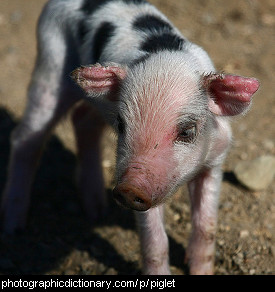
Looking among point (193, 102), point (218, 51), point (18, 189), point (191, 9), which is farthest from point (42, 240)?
point (191, 9)

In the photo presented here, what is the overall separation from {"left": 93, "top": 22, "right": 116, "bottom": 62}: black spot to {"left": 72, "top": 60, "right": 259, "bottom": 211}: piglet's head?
0.66 metres

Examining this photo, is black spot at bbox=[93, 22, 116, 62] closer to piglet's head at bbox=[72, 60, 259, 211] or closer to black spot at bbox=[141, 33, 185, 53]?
black spot at bbox=[141, 33, 185, 53]

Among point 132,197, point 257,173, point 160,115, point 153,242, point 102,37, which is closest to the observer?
point 132,197

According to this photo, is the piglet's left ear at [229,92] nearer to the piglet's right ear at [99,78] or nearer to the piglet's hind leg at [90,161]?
the piglet's right ear at [99,78]

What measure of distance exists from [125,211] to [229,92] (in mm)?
2205

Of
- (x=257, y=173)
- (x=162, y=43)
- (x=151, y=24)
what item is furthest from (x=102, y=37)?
(x=257, y=173)

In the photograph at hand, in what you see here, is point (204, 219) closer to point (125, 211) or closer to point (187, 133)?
point (187, 133)

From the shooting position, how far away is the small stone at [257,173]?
564 cm

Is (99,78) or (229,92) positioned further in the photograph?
(99,78)

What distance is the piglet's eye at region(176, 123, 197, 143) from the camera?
12.3ft

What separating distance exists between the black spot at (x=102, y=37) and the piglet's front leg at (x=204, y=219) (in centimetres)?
120

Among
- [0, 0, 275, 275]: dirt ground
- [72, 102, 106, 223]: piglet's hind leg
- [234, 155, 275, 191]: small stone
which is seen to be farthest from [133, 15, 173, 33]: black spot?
[234, 155, 275, 191]: small stone

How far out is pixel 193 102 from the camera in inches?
151

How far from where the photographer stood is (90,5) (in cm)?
496
